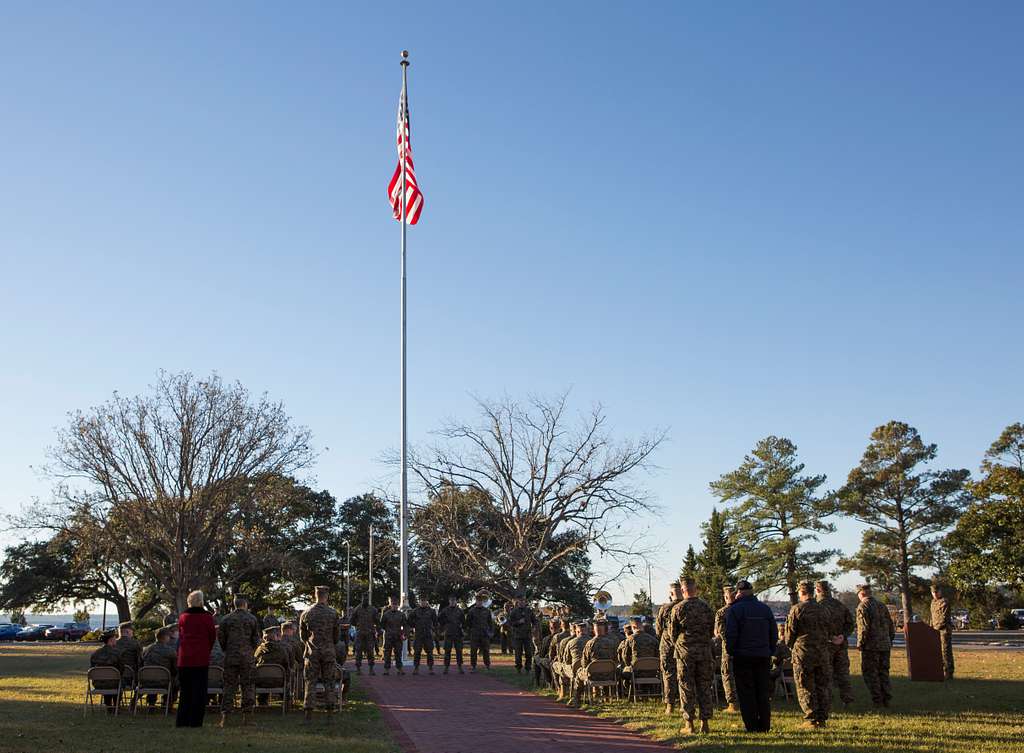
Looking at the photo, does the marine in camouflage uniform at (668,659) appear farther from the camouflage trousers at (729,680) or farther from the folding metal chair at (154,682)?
the folding metal chair at (154,682)

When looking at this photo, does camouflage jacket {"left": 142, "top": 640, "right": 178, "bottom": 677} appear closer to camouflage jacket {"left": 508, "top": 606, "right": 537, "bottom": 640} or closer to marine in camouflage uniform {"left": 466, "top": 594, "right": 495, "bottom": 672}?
marine in camouflage uniform {"left": 466, "top": 594, "right": 495, "bottom": 672}

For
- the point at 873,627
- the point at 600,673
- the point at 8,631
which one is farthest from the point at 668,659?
the point at 8,631

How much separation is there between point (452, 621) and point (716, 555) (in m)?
37.9

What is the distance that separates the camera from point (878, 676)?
1437cm

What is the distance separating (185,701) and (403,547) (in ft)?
51.9

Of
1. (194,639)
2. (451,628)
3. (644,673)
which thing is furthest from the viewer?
(451,628)

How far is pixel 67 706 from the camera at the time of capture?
1655 centimetres

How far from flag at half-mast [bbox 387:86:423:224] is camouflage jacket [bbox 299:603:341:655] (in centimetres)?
1899

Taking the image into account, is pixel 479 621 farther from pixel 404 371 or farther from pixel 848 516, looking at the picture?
pixel 848 516

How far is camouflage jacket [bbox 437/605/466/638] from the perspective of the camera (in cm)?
2391

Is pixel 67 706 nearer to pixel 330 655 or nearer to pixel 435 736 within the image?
pixel 330 655

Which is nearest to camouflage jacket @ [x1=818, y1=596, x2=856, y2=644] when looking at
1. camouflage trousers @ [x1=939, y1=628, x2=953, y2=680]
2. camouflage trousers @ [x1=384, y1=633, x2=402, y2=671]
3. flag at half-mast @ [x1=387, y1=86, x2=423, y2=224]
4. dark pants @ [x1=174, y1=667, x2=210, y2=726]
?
camouflage trousers @ [x1=939, y1=628, x2=953, y2=680]

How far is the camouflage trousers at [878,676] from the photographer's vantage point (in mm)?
14328

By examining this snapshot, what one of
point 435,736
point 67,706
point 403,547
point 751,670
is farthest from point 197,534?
point 751,670
